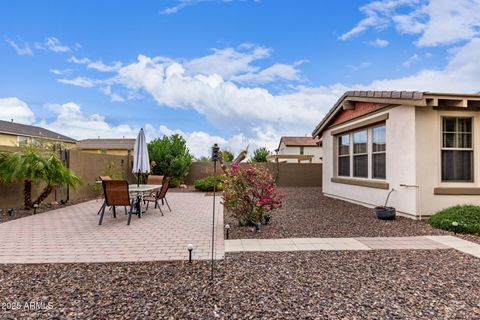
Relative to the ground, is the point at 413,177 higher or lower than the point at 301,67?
lower

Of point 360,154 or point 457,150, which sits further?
point 360,154

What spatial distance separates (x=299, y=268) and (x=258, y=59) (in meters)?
11.8

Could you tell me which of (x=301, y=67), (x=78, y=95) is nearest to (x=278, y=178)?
(x=301, y=67)

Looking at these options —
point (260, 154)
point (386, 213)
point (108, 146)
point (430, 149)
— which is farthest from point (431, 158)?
point (108, 146)

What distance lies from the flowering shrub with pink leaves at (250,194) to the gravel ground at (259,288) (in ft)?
6.25

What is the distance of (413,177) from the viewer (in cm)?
713

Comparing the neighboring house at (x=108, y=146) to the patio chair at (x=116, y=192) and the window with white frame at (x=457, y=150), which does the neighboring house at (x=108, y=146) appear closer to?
the patio chair at (x=116, y=192)

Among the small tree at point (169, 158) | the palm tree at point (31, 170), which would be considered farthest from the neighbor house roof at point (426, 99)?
the small tree at point (169, 158)

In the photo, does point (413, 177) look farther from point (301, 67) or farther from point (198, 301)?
point (301, 67)

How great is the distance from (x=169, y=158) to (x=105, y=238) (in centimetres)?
1162

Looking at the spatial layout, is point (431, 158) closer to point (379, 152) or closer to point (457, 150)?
point (457, 150)

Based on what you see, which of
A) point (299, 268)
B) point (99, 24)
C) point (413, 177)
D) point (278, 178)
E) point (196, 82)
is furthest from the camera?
point (278, 178)

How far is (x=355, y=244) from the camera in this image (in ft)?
16.7

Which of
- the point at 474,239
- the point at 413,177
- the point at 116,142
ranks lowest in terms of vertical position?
the point at 474,239
